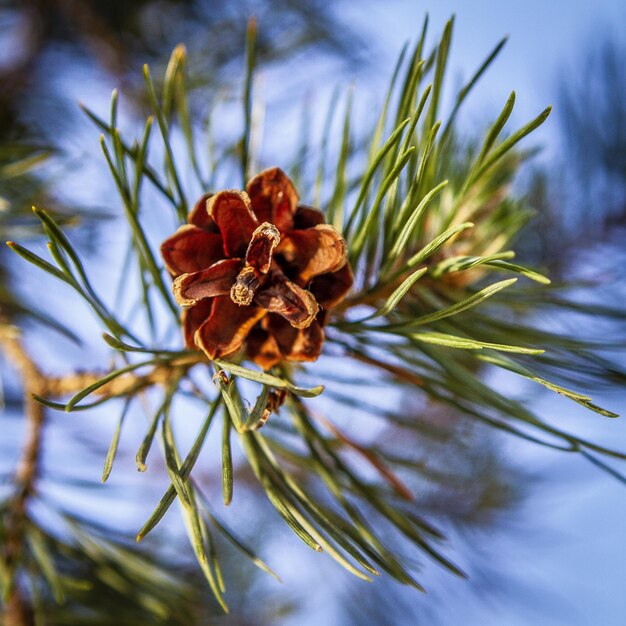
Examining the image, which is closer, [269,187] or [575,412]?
[269,187]

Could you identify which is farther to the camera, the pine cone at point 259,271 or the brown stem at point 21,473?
the brown stem at point 21,473

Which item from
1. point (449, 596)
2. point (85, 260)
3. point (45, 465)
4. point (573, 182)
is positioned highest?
point (573, 182)

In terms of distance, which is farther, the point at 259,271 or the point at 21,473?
the point at 21,473

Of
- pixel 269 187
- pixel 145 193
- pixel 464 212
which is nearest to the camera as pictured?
pixel 269 187

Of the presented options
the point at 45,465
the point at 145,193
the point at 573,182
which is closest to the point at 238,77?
the point at 145,193

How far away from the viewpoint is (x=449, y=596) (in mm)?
943

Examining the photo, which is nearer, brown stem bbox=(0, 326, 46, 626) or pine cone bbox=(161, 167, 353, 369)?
pine cone bbox=(161, 167, 353, 369)

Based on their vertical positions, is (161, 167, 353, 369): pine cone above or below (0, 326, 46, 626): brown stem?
above

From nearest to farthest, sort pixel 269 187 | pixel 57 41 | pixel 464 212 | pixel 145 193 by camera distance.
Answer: pixel 269 187 < pixel 464 212 < pixel 145 193 < pixel 57 41

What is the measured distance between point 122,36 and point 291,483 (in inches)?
30.7

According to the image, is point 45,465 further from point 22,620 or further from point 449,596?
point 449,596

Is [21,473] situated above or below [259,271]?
below

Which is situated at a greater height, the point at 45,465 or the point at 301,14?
the point at 301,14

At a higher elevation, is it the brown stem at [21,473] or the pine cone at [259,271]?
the pine cone at [259,271]
